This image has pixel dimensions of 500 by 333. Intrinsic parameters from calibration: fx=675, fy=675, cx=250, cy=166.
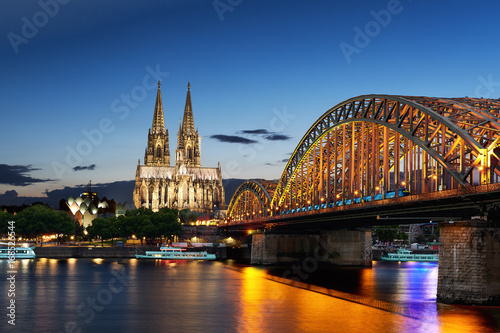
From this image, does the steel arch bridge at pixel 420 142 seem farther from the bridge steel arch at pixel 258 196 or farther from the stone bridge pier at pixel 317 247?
the bridge steel arch at pixel 258 196

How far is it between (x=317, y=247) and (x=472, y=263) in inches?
3384

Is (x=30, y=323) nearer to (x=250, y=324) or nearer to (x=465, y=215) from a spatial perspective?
(x=250, y=324)

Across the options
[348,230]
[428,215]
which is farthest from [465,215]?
[348,230]

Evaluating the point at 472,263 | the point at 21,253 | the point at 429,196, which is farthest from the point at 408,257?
the point at 472,263

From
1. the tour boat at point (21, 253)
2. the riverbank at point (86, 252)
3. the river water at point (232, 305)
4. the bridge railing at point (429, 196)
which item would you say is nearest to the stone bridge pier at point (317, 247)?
the river water at point (232, 305)

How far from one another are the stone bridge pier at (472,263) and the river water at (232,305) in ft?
3.75

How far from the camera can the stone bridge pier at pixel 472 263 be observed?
187ft

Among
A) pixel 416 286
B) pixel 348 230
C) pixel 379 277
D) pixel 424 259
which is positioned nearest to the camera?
pixel 416 286

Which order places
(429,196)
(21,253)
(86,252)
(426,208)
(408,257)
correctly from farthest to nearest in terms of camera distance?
(408,257) < (86,252) < (21,253) < (426,208) < (429,196)

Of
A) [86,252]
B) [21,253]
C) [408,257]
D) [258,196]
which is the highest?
[258,196]

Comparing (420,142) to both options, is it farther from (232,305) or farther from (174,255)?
(174,255)

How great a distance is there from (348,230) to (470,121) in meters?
70.2

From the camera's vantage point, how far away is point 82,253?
581 feet

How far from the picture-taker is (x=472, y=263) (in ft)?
189
